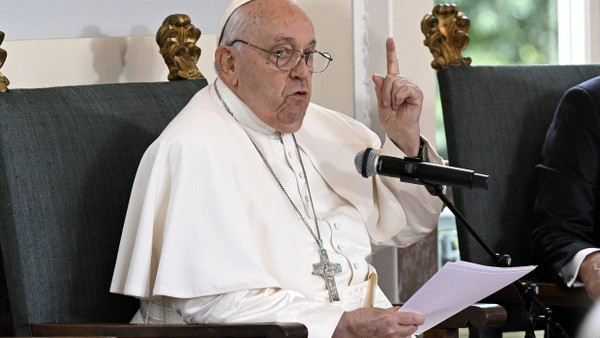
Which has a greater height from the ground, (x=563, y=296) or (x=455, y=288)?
(x=455, y=288)

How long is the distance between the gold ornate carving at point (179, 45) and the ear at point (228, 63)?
34 cm

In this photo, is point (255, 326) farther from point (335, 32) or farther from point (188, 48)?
point (335, 32)

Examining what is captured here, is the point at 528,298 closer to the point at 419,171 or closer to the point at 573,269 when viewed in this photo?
the point at 419,171

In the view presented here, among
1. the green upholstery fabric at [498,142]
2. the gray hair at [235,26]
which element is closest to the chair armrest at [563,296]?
the green upholstery fabric at [498,142]

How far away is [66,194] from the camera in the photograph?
3.10 meters

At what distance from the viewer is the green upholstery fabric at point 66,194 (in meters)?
2.97

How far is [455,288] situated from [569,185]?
37.7 inches

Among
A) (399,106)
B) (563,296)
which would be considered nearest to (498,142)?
(399,106)

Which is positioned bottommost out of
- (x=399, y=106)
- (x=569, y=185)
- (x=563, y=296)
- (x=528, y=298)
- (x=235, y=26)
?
(x=563, y=296)

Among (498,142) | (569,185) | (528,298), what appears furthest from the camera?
(498,142)

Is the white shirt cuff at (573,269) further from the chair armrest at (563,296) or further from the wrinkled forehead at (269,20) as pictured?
the wrinkled forehead at (269,20)

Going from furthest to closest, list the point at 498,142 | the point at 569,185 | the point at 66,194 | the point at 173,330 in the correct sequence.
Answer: the point at 498,142, the point at 569,185, the point at 66,194, the point at 173,330

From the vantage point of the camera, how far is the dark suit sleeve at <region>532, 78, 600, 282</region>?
11.6ft

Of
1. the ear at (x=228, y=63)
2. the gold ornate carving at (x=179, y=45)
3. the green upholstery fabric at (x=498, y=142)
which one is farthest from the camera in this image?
the green upholstery fabric at (x=498, y=142)
